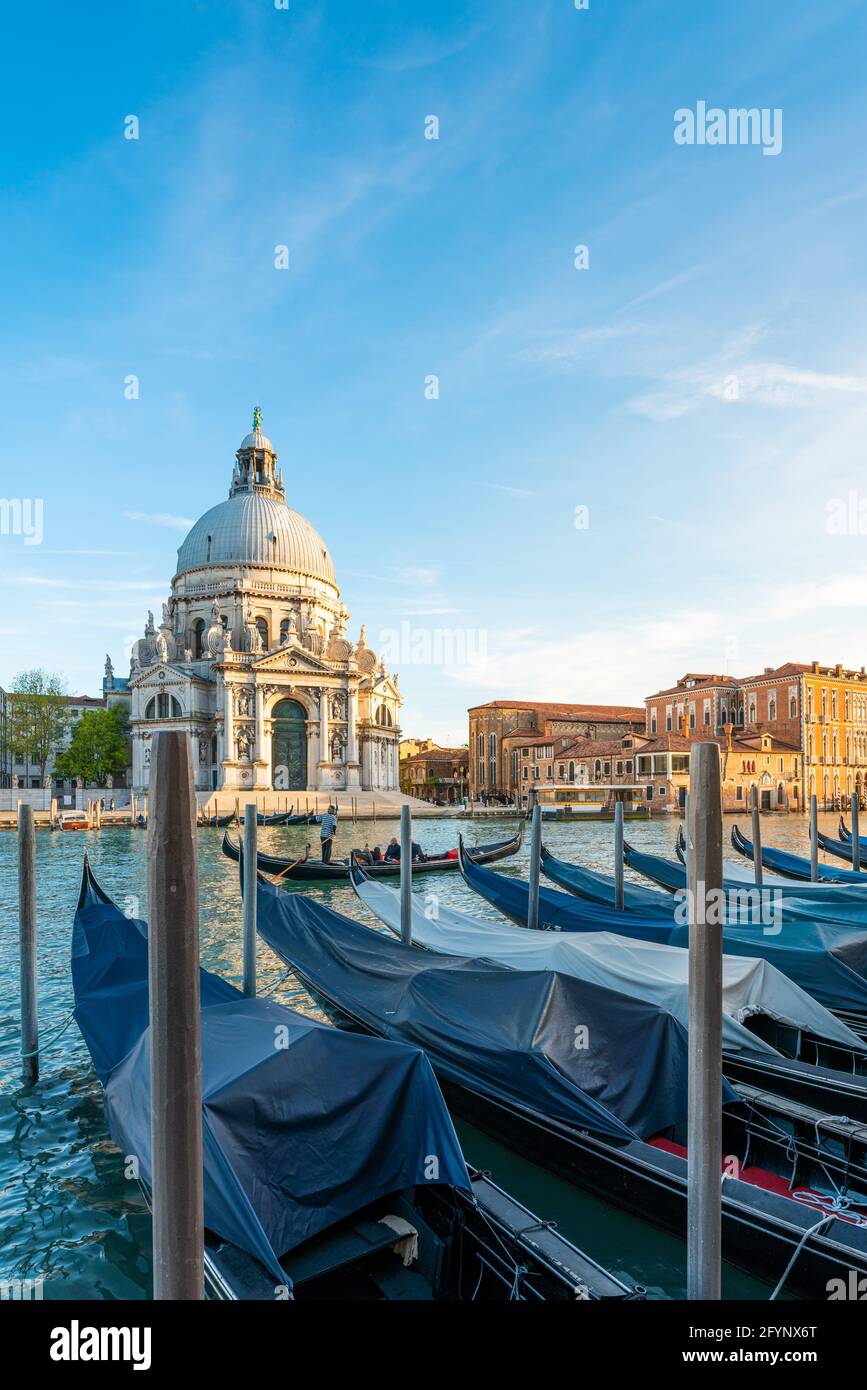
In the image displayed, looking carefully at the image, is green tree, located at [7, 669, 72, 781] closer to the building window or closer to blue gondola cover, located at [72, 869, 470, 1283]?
the building window

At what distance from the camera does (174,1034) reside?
2072 millimetres

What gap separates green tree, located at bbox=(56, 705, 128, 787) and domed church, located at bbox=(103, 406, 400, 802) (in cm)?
135

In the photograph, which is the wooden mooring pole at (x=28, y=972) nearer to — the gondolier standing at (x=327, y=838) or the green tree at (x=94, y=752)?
the gondolier standing at (x=327, y=838)

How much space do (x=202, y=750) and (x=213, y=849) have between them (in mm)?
19412

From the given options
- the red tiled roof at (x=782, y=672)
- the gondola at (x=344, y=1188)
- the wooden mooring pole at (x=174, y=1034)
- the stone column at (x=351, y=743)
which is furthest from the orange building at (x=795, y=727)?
the wooden mooring pole at (x=174, y=1034)

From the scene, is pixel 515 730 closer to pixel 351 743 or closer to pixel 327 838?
pixel 351 743

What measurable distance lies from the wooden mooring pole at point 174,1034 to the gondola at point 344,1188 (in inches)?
23.9

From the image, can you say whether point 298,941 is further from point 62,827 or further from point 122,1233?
point 62,827

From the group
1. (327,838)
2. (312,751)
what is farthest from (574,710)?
(327,838)

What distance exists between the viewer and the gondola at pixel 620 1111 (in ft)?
10.4

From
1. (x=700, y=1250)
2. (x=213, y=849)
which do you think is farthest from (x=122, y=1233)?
(x=213, y=849)

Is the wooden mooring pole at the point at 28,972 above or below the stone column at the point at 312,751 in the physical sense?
below

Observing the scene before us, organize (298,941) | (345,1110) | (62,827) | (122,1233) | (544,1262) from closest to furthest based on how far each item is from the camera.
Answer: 1. (544,1262)
2. (345,1110)
3. (122,1233)
4. (298,941)
5. (62,827)

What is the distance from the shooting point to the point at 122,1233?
12.2 ft
